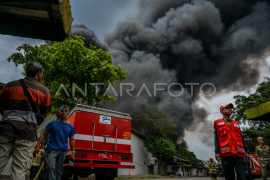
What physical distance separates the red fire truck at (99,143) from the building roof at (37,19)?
3857mm

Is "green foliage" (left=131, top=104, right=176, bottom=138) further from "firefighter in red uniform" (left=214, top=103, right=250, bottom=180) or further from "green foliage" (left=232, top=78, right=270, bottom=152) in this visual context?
"firefighter in red uniform" (left=214, top=103, right=250, bottom=180)

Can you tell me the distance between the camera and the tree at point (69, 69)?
13664 millimetres

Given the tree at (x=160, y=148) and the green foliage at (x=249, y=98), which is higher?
the green foliage at (x=249, y=98)

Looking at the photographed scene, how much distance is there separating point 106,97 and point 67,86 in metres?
3.35

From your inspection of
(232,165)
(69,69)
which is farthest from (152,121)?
(232,165)

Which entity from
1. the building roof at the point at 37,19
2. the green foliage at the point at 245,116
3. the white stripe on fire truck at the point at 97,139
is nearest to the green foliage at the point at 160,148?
the green foliage at the point at 245,116

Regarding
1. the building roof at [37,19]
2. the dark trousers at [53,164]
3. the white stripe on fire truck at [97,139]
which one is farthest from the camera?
the white stripe on fire truck at [97,139]

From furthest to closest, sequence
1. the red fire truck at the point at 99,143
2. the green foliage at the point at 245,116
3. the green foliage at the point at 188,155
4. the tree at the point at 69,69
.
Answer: the green foliage at the point at 188,155
the green foliage at the point at 245,116
the tree at the point at 69,69
the red fire truck at the point at 99,143

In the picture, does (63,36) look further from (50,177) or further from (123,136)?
(123,136)

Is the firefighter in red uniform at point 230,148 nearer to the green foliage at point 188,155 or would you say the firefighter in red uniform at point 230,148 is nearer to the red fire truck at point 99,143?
the red fire truck at point 99,143

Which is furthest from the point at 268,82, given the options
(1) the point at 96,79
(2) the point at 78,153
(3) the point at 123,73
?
(2) the point at 78,153

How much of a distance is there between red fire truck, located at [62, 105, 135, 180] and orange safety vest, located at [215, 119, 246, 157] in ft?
12.8

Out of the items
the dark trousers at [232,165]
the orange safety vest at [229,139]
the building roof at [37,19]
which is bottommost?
the dark trousers at [232,165]

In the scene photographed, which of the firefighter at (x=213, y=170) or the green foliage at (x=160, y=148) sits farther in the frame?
the green foliage at (x=160, y=148)
